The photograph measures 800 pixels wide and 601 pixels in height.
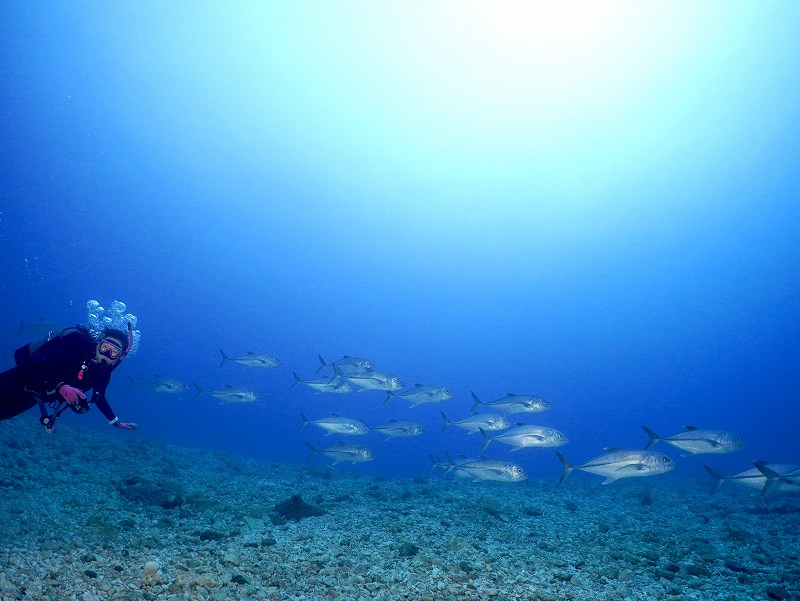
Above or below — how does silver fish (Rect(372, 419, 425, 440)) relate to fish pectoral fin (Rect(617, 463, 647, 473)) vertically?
above

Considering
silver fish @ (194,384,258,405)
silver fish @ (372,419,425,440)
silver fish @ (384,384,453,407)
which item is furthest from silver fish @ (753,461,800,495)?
silver fish @ (194,384,258,405)

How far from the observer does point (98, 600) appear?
5055mm

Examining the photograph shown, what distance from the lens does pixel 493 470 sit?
34.2 ft

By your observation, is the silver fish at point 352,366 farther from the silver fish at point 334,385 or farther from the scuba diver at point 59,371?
the scuba diver at point 59,371

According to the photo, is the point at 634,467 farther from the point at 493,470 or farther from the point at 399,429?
the point at 399,429

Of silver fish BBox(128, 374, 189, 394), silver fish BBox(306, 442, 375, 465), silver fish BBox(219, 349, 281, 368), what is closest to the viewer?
silver fish BBox(306, 442, 375, 465)

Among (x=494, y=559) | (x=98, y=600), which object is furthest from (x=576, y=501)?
(x=98, y=600)

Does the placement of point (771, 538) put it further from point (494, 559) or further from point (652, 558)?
point (494, 559)

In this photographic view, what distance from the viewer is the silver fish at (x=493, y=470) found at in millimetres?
10055

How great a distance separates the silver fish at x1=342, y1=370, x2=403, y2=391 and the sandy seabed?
3317 mm

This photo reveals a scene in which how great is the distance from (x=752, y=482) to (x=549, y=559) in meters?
6.53

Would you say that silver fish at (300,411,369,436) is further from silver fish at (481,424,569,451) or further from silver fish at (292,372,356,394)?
silver fish at (481,424,569,451)

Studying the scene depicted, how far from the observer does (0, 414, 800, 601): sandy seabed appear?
5.75m

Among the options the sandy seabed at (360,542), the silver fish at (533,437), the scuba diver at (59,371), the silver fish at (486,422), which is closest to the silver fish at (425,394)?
the silver fish at (486,422)
